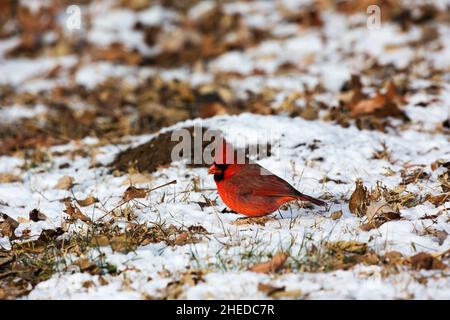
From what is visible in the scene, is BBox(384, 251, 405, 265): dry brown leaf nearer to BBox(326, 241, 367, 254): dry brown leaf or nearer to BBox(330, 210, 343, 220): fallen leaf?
BBox(326, 241, 367, 254): dry brown leaf

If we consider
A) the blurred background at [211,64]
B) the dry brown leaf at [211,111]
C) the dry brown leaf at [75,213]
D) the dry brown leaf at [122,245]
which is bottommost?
the dry brown leaf at [122,245]

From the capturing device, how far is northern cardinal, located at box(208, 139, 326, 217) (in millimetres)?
4180

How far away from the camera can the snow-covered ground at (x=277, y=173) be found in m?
3.50

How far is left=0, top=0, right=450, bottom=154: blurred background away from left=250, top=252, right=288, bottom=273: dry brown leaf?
3.10m

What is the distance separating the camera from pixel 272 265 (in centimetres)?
354

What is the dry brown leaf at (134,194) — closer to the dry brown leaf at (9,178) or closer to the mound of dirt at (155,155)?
the mound of dirt at (155,155)

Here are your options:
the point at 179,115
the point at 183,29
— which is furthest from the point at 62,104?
the point at 183,29

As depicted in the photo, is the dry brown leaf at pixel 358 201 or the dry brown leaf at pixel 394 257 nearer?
the dry brown leaf at pixel 394 257

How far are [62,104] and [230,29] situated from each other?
308 centimetres

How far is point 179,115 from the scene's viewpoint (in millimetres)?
7473

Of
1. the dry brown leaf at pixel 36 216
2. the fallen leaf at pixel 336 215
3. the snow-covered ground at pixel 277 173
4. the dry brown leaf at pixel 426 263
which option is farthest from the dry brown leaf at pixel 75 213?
the dry brown leaf at pixel 426 263

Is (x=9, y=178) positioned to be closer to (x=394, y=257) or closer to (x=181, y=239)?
(x=181, y=239)

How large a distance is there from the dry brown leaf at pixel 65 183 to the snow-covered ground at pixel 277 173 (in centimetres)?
4
